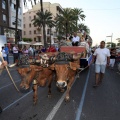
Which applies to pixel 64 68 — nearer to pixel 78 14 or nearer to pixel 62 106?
pixel 62 106

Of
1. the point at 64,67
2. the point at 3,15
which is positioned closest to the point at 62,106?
the point at 64,67

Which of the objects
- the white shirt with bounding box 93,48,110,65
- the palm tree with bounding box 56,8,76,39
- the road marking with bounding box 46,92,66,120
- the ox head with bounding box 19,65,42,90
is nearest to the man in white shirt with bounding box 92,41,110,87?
the white shirt with bounding box 93,48,110,65

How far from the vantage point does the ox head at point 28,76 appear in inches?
260

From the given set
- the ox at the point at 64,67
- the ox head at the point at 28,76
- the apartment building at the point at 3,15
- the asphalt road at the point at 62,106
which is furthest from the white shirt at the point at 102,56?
the apartment building at the point at 3,15

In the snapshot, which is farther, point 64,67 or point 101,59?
point 101,59

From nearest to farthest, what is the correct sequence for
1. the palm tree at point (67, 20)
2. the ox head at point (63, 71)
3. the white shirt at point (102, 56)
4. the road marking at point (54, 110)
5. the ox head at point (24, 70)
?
1. the road marking at point (54, 110)
2. the ox head at point (63, 71)
3. the ox head at point (24, 70)
4. the white shirt at point (102, 56)
5. the palm tree at point (67, 20)

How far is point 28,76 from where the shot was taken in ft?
22.3

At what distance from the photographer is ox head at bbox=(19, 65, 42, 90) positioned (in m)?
6.60

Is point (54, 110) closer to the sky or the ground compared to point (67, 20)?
closer to the ground

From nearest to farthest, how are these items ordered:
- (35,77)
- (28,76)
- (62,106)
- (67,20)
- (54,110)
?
1. (54,110)
2. (28,76)
3. (62,106)
4. (35,77)
5. (67,20)

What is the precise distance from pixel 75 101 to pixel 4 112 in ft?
7.75

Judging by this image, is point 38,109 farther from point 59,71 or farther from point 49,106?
point 59,71

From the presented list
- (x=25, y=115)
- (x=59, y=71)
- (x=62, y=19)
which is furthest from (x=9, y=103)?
(x=62, y=19)

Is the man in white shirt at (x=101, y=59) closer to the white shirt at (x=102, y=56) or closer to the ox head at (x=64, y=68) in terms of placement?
the white shirt at (x=102, y=56)
